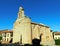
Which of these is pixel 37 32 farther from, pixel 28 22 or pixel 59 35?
pixel 59 35

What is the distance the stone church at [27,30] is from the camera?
42156 millimetres

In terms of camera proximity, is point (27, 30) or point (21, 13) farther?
point (21, 13)

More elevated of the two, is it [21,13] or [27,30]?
[21,13]

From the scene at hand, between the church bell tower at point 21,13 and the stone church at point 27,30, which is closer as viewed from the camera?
the stone church at point 27,30

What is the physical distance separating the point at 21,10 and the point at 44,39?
13015 mm

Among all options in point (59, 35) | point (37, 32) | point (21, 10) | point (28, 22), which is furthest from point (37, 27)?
point (59, 35)

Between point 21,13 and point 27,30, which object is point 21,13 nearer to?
point 21,13

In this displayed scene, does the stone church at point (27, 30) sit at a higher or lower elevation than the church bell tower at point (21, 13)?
lower

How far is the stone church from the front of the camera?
4216 centimetres

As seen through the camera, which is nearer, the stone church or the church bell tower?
the stone church

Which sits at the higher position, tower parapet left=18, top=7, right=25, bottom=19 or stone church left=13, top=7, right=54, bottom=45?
tower parapet left=18, top=7, right=25, bottom=19

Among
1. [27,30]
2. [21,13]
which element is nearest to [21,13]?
[21,13]

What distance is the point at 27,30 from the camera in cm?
4209

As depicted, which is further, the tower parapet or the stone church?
the tower parapet
